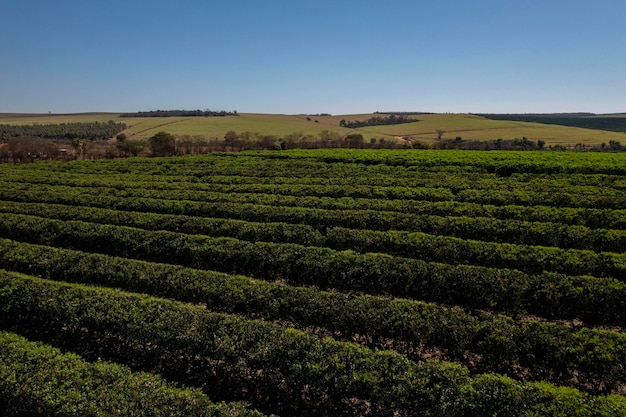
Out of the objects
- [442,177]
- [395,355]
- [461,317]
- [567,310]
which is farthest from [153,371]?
[442,177]

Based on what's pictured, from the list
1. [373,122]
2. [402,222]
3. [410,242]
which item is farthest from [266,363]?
[373,122]

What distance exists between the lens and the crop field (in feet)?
32.9

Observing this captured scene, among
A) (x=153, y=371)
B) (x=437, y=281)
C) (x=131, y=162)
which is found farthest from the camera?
(x=131, y=162)

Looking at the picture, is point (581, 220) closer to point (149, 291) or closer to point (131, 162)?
point (149, 291)

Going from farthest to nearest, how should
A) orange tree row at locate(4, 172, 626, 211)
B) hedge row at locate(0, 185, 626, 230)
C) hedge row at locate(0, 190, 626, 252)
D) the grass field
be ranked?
the grass field → orange tree row at locate(4, 172, 626, 211) → hedge row at locate(0, 185, 626, 230) → hedge row at locate(0, 190, 626, 252)

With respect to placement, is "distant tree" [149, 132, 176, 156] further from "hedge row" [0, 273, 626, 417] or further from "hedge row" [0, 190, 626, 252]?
"hedge row" [0, 273, 626, 417]

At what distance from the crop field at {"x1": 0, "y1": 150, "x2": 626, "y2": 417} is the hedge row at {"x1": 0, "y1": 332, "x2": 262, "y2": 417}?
1.9 inches

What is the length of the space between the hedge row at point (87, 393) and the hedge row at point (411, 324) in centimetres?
472

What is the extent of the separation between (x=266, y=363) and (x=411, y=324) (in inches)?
194

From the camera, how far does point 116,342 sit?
13.0 m

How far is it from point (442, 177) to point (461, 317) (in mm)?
24339

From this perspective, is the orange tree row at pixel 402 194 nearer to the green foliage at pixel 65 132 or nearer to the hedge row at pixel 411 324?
the hedge row at pixel 411 324

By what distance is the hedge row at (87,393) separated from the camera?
9398 mm

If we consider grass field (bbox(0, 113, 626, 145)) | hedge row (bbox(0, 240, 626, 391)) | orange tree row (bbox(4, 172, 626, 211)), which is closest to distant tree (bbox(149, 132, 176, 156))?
grass field (bbox(0, 113, 626, 145))
